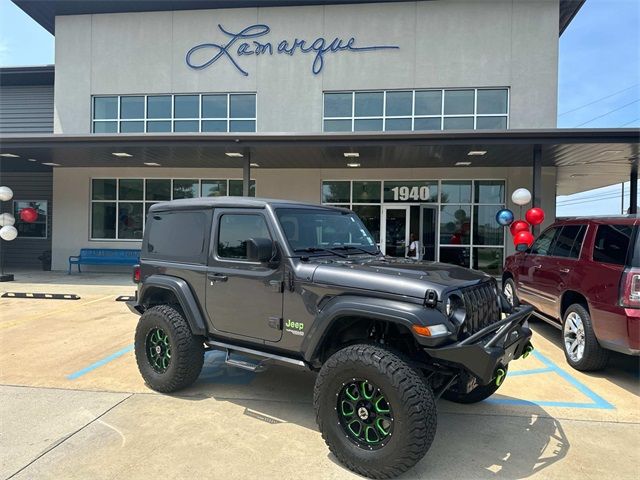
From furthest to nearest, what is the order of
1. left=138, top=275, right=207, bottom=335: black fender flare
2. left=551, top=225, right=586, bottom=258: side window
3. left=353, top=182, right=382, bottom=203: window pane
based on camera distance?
left=353, top=182, right=382, bottom=203: window pane → left=551, top=225, right=586, bottom=258: side window → left=138, top=275, right=207, bottom=335: black fender flare

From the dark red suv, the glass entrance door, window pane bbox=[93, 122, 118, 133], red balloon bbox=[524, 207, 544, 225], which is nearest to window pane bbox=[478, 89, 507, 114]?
the glass entrance door

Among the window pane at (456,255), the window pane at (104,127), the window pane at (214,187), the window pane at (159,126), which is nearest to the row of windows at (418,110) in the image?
the window pane at (456,255)

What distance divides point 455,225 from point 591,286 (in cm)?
989

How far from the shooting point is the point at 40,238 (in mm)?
18344

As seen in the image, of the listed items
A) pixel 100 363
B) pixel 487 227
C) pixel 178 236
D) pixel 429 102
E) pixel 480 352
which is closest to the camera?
pixel 480 352

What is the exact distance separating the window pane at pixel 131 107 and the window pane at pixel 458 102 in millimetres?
10983

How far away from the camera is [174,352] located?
4336 mm

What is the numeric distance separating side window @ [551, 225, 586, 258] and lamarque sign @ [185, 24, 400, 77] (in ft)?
36.0

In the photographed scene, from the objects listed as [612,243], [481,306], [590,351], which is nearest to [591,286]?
[612,243]

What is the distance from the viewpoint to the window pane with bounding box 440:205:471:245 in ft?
48.5

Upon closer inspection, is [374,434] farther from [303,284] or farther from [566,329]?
[566,329]

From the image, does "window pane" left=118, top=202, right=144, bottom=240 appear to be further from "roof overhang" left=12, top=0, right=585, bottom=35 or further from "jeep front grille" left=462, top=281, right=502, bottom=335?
"jeep front grille" left=462, top=281, right=502, bottom=335

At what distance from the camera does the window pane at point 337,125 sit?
15.3m

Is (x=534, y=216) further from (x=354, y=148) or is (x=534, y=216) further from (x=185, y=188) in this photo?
(x=185, y=188)
